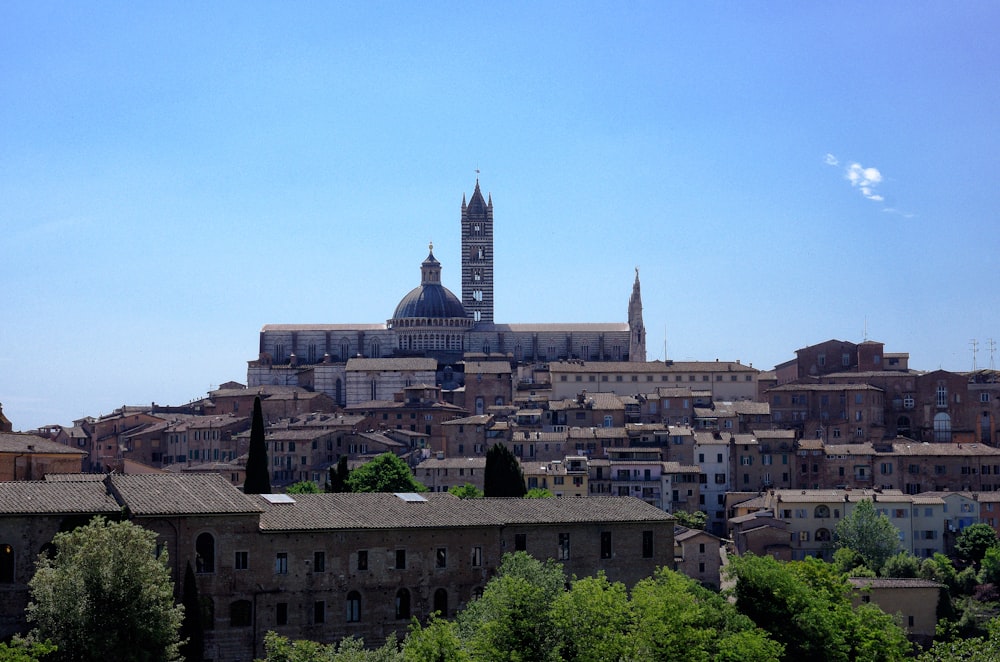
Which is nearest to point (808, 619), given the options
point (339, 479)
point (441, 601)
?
point (441, 601)

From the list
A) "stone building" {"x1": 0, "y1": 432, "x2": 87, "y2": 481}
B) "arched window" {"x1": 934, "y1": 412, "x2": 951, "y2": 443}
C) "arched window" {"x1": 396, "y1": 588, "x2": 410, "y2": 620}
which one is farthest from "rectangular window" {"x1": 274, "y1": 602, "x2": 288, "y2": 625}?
"arched window" {"x1": 934, "y1": 412, "x2": 951, "y2": 443}

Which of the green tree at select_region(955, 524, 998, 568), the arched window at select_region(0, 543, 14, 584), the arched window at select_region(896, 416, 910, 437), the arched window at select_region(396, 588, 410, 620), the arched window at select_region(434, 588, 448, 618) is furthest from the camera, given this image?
the arched window at select_region(896, 416, 910, 437)

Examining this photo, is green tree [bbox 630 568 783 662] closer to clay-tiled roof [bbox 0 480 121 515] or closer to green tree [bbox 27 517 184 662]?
green tree [bbox 27 517 184 662]

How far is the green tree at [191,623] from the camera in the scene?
1266 inches

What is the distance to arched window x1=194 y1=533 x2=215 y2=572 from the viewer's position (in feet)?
111

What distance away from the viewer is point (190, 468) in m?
80.0

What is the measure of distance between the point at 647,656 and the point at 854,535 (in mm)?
37209

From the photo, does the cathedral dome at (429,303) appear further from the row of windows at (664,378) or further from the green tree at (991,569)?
the green tree at (991,569)

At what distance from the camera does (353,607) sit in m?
35.9

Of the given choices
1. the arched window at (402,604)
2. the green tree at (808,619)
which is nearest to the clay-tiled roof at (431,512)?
the arched window at (402,604)

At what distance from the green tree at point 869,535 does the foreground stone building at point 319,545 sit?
86.2 feet

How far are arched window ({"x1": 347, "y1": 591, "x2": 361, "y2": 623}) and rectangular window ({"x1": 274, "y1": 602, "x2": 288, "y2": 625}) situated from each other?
1.70 m

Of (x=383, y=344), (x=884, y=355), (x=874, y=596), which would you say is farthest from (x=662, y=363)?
(x=874, y=596)

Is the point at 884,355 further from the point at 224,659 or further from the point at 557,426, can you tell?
the point at 224,659
